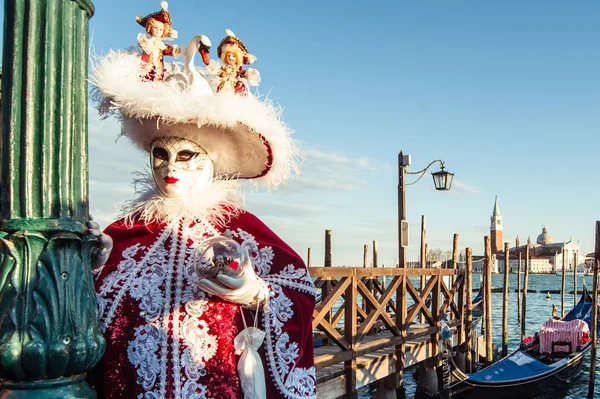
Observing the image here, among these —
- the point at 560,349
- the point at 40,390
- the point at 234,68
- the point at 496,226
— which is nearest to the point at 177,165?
the point at 234,68

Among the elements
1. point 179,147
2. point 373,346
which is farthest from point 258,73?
point 373,346

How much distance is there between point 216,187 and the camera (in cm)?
253

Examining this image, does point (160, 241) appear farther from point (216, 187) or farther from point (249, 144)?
point (249, 144)

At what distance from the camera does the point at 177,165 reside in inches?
95.2

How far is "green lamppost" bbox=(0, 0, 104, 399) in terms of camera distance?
50.7 inches

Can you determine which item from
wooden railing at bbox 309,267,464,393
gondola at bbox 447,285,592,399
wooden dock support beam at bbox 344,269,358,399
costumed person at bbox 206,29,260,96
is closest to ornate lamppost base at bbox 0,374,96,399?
costumed person at bbox 206,29,260,96

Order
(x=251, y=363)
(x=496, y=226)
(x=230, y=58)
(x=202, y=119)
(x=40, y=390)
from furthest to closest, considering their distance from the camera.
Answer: (x=496, y=226)
(x=230, y=58)
(x=202, y=119)
(x=251, y=363)
(x=40, y=390)

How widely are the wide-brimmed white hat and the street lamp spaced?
22.7 ft

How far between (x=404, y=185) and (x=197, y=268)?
7.88 meters

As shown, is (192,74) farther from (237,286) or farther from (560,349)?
(560,349)

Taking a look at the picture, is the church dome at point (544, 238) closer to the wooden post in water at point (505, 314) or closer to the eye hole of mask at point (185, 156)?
the wooden post in water at point (505, 314)

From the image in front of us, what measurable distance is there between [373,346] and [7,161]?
5.82 meters

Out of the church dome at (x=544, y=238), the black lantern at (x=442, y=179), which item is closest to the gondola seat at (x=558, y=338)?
the black lantern at (x=442, y=179)

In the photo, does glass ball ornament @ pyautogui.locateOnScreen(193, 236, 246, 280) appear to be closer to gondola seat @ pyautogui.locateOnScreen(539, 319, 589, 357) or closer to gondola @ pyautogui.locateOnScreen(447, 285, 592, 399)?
gondola @ pyautogui.locateOnScreen(447, 285, 592, 399)
